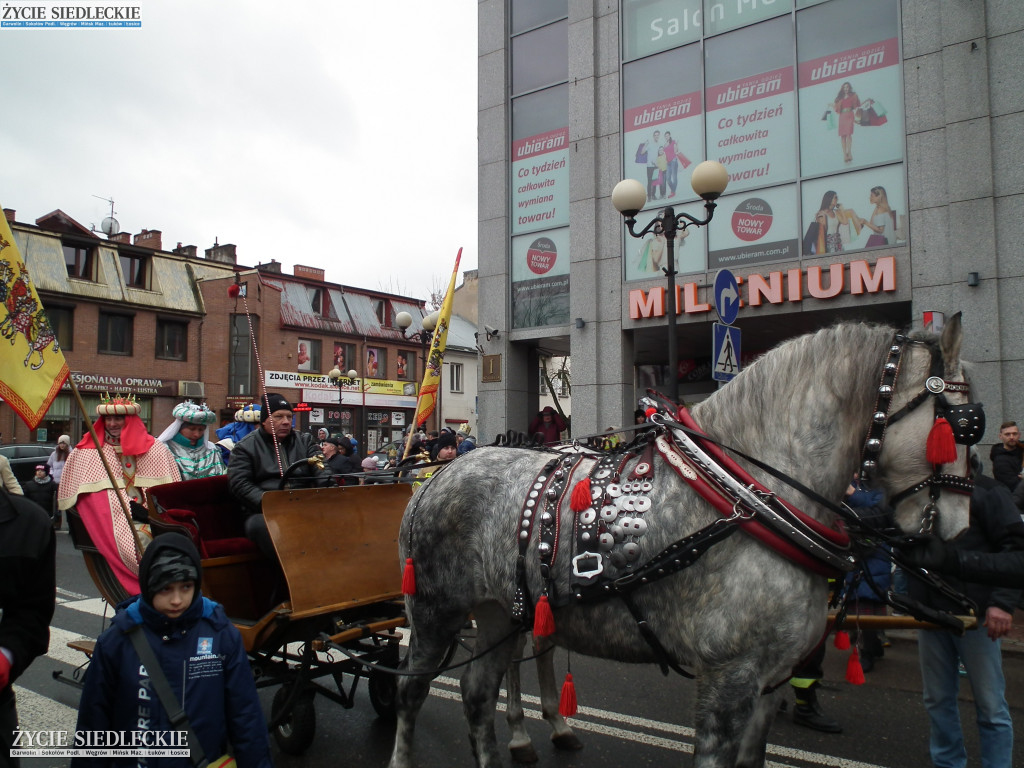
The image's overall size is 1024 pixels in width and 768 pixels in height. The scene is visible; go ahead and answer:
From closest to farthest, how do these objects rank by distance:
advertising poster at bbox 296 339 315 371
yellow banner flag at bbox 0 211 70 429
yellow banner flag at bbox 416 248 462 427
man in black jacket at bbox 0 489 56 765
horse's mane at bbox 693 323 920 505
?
1. man in black jacket at bbox 0 489 56 765
2. horse's mane at bbox 693 323 920 505
3. yellow banner flag at bbox 0 211 70 429
4. yellow banner flag at bbox 416 248 462 427
5. advertising poster at bbox 296 339 315 371

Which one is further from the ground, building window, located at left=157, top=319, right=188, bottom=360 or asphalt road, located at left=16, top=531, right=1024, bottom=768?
building window, located at left=157, top=319, right=188, bottom=360

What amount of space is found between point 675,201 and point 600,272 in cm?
180

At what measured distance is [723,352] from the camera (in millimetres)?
6945

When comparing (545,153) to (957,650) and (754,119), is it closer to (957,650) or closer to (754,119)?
(754,119)

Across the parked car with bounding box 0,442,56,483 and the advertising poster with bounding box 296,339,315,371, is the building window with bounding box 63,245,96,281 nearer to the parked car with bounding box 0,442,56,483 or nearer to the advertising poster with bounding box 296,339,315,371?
the advertising poster with bounding box 296,339,315,371

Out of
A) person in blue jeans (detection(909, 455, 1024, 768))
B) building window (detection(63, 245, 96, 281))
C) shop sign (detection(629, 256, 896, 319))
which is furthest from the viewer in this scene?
building window (detection(63, 245, 96, 281))

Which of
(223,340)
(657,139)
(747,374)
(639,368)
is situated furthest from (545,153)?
(223,340)

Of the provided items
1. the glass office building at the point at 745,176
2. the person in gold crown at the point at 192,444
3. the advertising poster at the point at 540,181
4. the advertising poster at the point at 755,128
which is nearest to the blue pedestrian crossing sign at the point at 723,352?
the glass office building at the point at 745,176

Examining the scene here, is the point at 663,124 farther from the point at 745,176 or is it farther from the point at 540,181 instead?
the point at 540,181

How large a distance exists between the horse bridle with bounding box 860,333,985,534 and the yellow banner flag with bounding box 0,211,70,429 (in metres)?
3.38

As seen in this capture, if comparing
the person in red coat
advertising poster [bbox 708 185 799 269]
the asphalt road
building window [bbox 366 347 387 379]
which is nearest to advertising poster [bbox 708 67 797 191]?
advertising poster [bbox 708 185 799 269]

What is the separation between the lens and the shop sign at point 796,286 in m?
10.5

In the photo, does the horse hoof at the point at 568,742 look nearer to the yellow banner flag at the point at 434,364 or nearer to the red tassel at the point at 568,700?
the red tassel at the point at 568,700

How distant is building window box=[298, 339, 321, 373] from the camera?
3528cm
